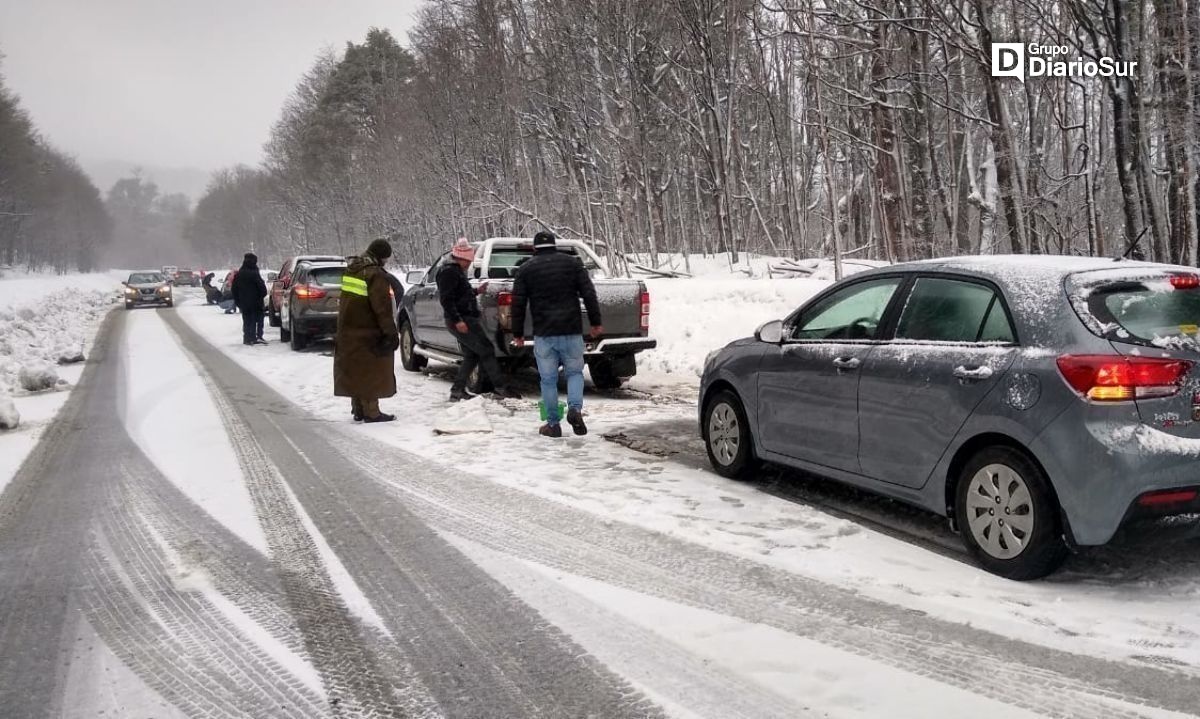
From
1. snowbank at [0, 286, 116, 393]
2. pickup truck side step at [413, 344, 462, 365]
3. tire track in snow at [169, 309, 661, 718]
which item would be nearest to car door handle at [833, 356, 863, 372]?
tire track in snow at [169, 309, 661, 718]

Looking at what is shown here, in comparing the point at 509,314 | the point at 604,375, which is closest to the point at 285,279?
the point at 604,375

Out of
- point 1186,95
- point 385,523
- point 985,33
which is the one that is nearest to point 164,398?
point 385,523

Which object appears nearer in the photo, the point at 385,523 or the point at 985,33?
the point at 385,523

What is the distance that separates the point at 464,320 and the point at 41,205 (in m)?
89.1

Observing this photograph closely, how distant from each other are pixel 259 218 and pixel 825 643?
101720 mm

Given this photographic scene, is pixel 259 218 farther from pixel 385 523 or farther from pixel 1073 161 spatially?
pixel 385 523

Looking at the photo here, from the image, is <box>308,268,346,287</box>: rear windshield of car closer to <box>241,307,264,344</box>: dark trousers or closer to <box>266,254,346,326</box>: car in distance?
<box>266,254,346,326</box>: car in distance

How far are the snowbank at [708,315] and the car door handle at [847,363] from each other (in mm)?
6844

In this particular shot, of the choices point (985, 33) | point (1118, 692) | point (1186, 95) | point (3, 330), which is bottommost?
point (1118, 692)

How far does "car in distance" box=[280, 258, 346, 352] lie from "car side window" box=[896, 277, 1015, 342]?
12.9 m

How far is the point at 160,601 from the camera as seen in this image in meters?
3.88

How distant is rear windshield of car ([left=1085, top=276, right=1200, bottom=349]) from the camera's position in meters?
3.68

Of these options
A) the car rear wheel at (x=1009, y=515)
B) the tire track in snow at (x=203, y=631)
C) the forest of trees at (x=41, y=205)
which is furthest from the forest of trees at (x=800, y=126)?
the forest of trees at (x=41, y=205)

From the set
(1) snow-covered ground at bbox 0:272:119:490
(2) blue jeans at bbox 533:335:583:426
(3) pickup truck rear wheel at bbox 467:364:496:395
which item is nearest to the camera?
(2) blue jeans at bbox 533:335:583:426
